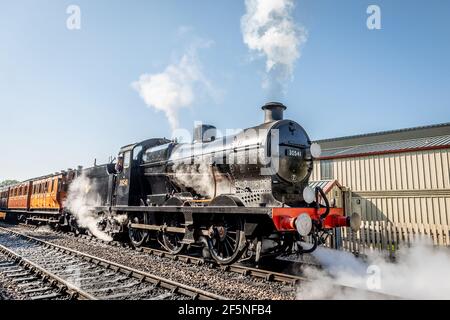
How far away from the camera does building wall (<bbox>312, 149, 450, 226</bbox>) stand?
13.4 meters

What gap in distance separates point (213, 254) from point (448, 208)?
35.4 ft

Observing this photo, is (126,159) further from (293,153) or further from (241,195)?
(293,153)

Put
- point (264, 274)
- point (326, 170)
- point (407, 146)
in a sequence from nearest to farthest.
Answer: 1. point (264, 274)
2. point (407, 146)
3. point (326, 170)

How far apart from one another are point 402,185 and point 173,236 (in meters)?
10.5

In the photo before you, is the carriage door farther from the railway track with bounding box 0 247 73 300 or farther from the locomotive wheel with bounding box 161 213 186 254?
the railway track with bounding box 0 247 73 300

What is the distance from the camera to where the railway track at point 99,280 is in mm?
5406

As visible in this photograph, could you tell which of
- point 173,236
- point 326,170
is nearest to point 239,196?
point 173,236

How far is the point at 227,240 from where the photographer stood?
772 centimetres

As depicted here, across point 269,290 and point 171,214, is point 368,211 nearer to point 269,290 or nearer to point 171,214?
point 171,214

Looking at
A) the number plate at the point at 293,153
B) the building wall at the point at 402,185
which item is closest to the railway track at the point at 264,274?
the number plate at the point at 293,153

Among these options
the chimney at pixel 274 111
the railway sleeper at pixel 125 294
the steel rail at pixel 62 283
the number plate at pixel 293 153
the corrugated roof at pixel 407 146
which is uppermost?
the corrugated roof at pixel 407 146

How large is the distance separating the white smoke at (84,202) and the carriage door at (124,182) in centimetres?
184

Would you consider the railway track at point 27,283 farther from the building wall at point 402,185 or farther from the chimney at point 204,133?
the building wall at point 402,185

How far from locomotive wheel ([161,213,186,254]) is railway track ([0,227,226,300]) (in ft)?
6.58
